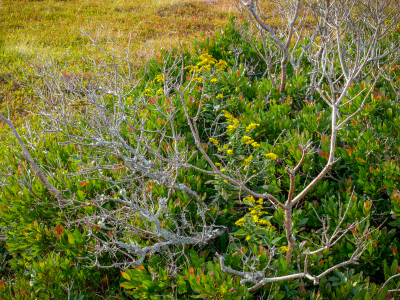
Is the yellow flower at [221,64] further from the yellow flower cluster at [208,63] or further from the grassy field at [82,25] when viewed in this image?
the grassy field at [82,25]

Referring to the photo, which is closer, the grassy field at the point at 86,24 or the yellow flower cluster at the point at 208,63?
the yellow flower cluster at the point at 208,63

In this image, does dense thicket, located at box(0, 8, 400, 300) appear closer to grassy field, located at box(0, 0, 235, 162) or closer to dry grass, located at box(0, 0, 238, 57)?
grassy field, located at box(0, 0, 235, 162)

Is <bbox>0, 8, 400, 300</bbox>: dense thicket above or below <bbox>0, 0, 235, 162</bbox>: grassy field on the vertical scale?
below

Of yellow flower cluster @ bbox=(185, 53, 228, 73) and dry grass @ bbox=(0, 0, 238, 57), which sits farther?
dry grass @ bbox=(0, 0, 238, 57)

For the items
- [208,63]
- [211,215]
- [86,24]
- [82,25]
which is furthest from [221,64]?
[86,24]

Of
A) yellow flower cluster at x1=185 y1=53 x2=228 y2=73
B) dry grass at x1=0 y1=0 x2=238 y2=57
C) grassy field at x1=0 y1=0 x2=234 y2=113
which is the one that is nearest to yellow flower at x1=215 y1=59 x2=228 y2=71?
yellow flower cluster at x1=185 y1=53 x2=228 y2=73

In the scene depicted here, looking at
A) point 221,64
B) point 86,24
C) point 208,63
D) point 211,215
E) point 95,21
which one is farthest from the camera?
point 95,21

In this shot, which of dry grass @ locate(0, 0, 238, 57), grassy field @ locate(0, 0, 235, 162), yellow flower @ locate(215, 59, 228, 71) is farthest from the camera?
dry grass @ locate(0, 0, 238, 57)

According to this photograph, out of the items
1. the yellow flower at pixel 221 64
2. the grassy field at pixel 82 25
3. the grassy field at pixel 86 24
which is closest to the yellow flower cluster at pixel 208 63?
the yellow flower at pixel 221 64

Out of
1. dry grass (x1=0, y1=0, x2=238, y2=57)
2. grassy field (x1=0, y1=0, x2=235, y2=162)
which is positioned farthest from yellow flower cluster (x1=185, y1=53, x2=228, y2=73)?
dry grass (x1=0, y1=0, x2=238, y2=57)

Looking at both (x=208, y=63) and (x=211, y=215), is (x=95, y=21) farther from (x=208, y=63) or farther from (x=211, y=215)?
(x=211, y=215)

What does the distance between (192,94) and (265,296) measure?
2.70 metres

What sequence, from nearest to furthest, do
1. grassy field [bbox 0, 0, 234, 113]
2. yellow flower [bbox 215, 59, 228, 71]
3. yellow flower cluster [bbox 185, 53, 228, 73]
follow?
1. yellow flower cluster [bbox 185, 53, 228, 73]
2. yellow flower [bbox 215, 59, 228, 71]
3. grassy field [bbox 0, 0, 234, 113]

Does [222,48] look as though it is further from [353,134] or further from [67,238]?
[67,238]
